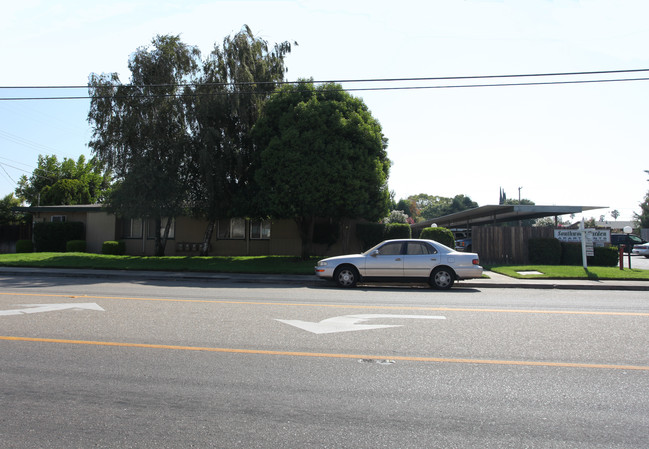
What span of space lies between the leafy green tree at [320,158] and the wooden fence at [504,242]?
16.7 feet

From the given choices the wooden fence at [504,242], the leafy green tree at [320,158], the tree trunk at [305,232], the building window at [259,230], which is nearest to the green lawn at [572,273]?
the wooden fence at [504,242]

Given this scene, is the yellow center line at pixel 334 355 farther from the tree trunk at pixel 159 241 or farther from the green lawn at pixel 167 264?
the tree trunk at pixel 159 241

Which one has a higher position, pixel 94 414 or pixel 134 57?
pixel 134 57

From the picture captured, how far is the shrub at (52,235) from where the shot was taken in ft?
88.0

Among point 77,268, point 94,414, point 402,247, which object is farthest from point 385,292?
point 77,268

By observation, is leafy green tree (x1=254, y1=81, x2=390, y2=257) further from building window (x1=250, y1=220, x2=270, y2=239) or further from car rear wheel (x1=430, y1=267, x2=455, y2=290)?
car rear wheel (x1=430, y1=267, x2=455, y2=290)

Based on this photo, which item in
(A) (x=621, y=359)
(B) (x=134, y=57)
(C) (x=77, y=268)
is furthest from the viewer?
(B) (x=134, y=57)

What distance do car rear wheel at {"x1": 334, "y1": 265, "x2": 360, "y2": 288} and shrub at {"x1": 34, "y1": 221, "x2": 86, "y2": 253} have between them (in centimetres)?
2107

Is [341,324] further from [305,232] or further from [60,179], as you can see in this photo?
[60,179]

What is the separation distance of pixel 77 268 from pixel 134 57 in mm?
11521

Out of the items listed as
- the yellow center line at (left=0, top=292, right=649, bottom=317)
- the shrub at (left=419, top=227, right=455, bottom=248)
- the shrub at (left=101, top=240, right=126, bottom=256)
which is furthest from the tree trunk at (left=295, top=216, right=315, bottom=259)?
the yellow center line at (left=0, top=292, right=649, bottom=317)

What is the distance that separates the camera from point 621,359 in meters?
5.35

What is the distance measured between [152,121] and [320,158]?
1016 cm

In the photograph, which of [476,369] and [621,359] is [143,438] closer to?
[476,369]
